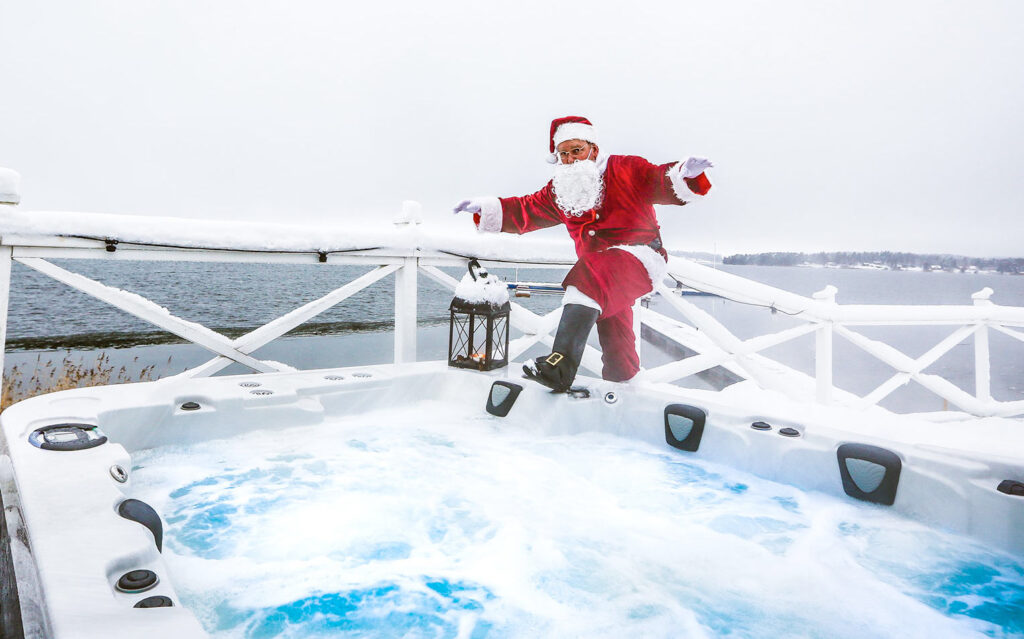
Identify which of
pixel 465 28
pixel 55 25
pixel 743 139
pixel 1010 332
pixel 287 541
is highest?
pixel 55 25

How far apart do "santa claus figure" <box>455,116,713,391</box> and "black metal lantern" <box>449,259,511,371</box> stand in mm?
291

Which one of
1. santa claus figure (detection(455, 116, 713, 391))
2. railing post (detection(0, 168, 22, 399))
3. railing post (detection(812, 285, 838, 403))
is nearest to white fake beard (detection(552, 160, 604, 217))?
santa claus figure (detection(455, 116, 713, 391))

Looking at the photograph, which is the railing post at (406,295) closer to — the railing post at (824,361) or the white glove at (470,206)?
the white glove at (470,206)

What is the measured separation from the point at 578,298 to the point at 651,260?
1.18 ft

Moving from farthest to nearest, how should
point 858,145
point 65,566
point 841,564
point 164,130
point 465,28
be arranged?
1. point 164,130
2. point 858,145
3. point 465,28
4. point 841,564
5. point 65,566

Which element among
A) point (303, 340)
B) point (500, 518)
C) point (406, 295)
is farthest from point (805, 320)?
point (303, 340)

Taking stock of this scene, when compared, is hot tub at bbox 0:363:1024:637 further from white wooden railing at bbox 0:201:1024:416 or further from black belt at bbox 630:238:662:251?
black belt at bbox 630:238:662:251

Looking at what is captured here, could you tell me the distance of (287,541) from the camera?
46.6 inches

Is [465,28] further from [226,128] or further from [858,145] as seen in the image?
[226,128]

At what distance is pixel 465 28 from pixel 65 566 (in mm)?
5330

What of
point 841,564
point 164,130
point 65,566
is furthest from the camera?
point 164,130

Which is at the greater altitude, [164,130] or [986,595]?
[164,130]

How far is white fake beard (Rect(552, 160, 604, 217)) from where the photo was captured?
2135 millimetres

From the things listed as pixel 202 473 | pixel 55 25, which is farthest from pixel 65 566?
pixel 55 25
